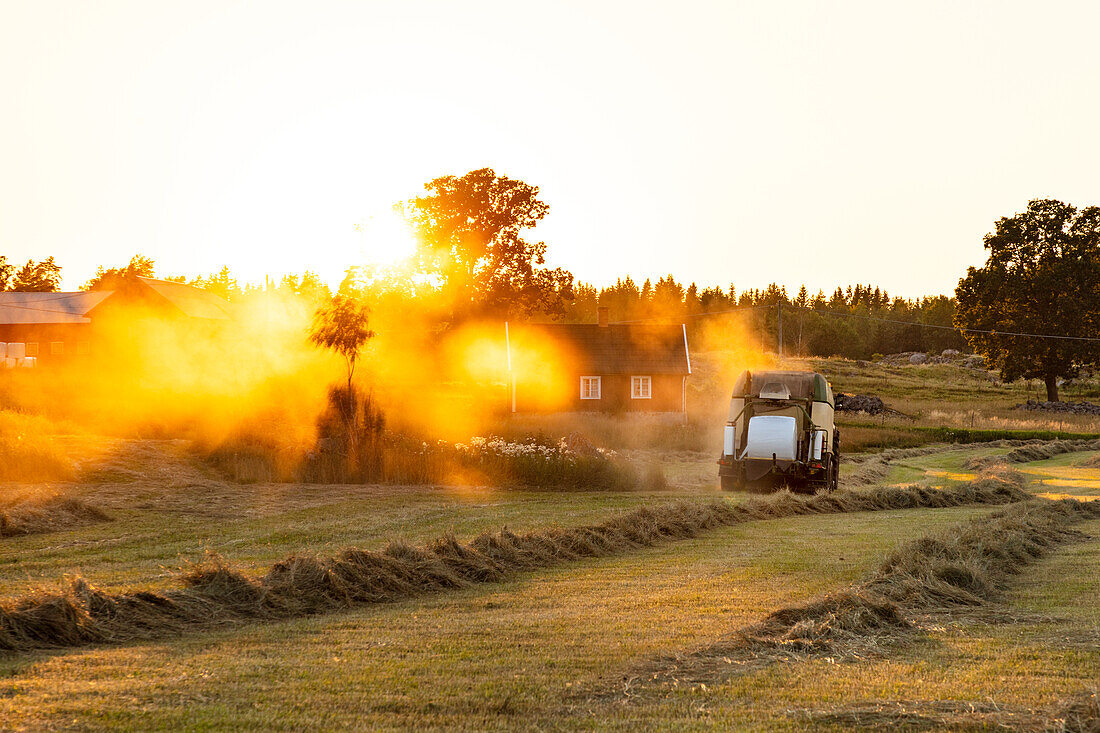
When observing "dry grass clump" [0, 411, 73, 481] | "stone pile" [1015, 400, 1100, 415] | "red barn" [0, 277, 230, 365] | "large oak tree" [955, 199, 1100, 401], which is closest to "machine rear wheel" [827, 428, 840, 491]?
"dry grass clump" [0, 411, 73, 481]

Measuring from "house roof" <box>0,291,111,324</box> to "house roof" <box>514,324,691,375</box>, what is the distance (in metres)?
24.5

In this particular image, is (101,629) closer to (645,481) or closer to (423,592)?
(423,592)

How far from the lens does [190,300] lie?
168 feet

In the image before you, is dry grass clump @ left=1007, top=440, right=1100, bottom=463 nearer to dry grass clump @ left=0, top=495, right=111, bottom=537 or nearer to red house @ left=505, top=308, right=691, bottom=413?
red house @ left=505, top=308, right=691, bottom=413

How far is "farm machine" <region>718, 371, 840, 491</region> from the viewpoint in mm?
21766

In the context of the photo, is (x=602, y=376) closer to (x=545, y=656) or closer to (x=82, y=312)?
(x=82, y=312)

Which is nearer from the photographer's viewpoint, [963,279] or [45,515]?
[45,515]

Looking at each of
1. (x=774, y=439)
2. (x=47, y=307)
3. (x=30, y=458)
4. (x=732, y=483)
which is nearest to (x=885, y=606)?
(x=774, y=439)

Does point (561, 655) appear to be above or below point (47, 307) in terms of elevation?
below

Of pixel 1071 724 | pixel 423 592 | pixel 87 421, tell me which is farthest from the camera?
pixel 87 421

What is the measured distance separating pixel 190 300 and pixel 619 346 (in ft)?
74.0

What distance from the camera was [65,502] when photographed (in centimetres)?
1423

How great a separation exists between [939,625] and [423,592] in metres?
4.24

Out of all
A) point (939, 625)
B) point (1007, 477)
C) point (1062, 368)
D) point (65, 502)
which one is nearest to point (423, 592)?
point (939, 625)
